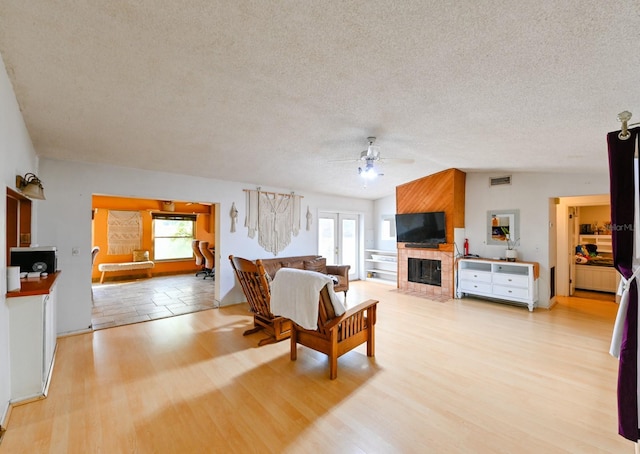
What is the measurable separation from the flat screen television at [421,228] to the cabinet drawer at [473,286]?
93cm

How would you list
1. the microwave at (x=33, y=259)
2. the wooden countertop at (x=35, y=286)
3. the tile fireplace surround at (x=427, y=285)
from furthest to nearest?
1. the tile fireplace surround at (x=427, y=285)
2. the microwave at (x=33, y=259)
3. the wooden countertop at (x=35, y=286)

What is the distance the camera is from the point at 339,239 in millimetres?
7527

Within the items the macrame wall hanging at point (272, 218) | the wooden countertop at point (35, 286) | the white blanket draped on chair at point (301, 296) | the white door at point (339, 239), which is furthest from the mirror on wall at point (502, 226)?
the wooden countertop at point (35, 286)

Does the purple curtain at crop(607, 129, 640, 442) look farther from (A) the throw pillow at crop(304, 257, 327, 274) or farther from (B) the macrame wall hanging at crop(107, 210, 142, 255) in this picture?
(B) the macrame wall hanging at crop(107, 210, 142, 255)

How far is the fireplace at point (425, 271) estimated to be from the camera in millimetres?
6188

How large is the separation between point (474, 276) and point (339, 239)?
10.7ft

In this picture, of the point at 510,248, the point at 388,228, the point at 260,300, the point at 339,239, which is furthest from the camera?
the point at 388,228

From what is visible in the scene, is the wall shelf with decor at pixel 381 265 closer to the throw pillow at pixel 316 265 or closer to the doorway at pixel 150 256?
the throw pillow at pixel 316 265

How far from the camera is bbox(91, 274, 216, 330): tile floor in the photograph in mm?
4574

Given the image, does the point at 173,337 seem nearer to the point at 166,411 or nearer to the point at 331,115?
the point at 166,411

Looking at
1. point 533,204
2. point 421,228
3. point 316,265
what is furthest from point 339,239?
point 533,204

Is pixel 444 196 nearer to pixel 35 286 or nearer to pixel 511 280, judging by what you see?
pixel 511 280

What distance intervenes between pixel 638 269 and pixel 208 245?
823cm

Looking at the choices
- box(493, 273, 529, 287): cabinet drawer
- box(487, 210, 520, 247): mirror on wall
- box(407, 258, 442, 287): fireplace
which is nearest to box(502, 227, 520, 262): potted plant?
box(487, 210, 520, 247): mirror on wall
